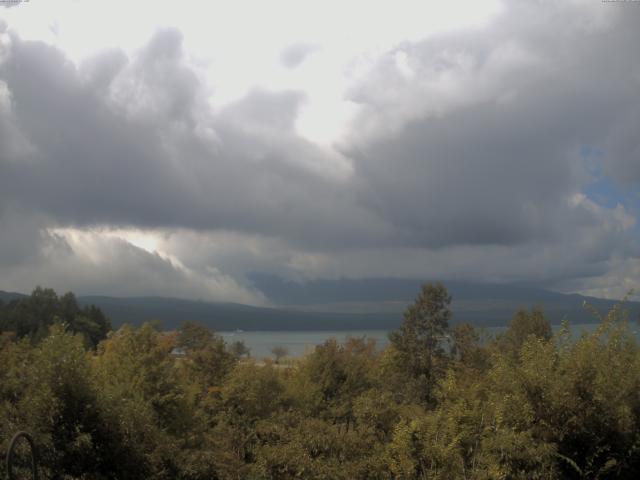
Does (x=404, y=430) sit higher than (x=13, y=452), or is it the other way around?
(x=13, y=452)

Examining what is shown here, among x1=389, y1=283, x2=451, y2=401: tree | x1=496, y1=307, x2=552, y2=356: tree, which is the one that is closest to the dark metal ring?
x1=389, y1=283, x2=451, y2=401: tree

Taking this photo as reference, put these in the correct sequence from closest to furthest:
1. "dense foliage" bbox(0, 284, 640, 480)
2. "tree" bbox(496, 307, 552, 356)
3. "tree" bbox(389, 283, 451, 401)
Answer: "dense foliage" bbox(0, 284, 640, 480)
"tree" bbox(389, 283, 451, 401)
"tree" bbox(496, 307, 552, 356)

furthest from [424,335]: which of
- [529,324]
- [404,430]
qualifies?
[404,430]

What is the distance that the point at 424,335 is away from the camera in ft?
155

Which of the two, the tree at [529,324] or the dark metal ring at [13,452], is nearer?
the dark metal ring at [13,452]

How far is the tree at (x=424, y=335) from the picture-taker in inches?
1820

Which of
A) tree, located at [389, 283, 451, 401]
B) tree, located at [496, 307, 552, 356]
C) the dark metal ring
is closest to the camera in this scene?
the dark metal ring

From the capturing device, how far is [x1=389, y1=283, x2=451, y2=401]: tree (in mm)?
46219

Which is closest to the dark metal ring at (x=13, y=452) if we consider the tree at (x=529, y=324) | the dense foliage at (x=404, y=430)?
the dense foliage at (x=404, y=430)

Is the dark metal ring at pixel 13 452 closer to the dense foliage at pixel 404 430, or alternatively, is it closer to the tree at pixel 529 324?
the dense foliage at pixel 404 430

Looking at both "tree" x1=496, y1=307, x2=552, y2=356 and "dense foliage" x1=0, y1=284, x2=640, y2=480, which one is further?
"tree" x1=496, y1=307, x2=552, y2=356

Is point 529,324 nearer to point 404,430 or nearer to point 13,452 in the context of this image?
point 404,430

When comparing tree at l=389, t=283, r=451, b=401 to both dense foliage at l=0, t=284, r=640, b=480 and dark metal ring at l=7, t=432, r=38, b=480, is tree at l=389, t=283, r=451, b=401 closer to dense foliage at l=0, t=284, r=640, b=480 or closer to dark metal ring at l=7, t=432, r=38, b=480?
dense foliage at l=0, t=284, r=640, b=480

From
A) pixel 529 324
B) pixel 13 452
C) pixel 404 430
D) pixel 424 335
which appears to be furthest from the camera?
pixel 529 324
